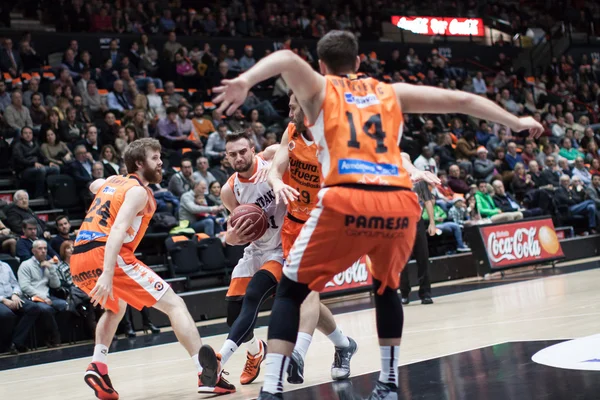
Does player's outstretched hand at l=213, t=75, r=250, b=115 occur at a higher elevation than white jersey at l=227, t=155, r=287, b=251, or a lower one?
higher

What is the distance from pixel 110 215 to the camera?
5523mm

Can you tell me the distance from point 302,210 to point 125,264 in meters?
1.20

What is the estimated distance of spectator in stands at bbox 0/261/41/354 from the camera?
8984 millimetres

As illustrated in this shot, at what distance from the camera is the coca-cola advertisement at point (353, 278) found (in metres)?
11.7

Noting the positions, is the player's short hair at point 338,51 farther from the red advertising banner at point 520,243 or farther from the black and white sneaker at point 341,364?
the red advertising banner at point 520,243

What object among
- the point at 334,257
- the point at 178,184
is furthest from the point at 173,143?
the point at 334,257

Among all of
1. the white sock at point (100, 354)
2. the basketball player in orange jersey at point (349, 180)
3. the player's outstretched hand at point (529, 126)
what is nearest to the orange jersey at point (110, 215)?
the white sock at point (100, 354)

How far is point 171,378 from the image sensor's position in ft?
20.2

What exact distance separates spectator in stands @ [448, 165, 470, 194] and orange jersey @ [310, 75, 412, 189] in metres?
12.0

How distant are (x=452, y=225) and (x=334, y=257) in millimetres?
10531

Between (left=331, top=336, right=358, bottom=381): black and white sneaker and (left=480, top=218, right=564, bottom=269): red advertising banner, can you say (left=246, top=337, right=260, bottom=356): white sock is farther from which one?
(left=480, top=218, right=564, bottom=269): red advertising banner

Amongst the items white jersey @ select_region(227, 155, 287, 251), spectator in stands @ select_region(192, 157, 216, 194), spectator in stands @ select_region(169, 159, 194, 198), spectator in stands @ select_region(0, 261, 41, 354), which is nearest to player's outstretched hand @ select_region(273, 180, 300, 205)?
white jersey @ select_region(227, 155, 287, 251)

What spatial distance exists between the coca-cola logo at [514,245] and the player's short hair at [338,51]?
9.98m

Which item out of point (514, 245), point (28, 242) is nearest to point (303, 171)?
point (28, 242)
